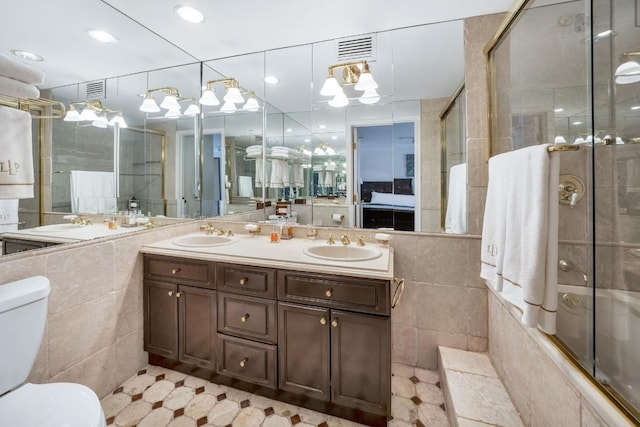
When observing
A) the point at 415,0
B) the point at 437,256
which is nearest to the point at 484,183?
the point at 437,256

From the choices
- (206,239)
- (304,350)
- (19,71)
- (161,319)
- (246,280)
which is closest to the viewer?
(19,71)

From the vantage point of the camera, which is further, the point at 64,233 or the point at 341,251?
the point at 341,251

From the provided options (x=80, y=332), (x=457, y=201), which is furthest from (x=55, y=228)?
(x=457, y=201)

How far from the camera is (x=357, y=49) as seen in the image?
2.02m

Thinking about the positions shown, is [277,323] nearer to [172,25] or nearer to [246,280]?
[246,280]

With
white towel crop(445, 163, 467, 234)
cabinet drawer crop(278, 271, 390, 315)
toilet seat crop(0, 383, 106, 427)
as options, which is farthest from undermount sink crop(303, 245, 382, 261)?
toilet seat crop(0, 383, 106, 427)

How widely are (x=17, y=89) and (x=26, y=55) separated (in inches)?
10.8

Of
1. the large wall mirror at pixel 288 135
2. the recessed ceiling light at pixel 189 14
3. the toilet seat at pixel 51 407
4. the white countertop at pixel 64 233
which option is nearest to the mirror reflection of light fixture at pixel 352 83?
the large wall mirror at pixel 288 135

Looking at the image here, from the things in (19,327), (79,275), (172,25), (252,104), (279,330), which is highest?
(172,25)

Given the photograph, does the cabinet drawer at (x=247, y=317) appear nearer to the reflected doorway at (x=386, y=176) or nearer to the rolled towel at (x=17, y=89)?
the reflected doorway at (x=386, y=176)

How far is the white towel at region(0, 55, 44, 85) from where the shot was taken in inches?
40.5

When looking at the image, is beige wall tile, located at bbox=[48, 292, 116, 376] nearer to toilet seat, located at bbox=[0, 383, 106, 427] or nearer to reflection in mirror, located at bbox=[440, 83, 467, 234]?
toilet seat, located at bbox=[0, 383, 106, 427]

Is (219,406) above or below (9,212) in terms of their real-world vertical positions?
below

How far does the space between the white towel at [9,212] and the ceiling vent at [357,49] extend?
6.90ft
